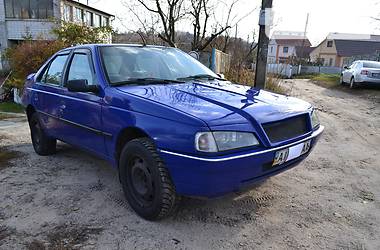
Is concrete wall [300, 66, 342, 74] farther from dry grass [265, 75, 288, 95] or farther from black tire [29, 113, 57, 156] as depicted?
black tire [29, 113, 57, 156]

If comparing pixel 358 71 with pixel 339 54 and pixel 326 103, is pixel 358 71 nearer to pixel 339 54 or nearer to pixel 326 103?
pixel 326 103

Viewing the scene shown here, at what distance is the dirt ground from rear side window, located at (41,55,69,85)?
1.19 m

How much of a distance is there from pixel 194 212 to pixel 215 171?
0.93m

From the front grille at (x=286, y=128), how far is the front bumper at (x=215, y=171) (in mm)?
144

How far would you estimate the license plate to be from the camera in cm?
275

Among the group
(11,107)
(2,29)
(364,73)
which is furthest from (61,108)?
(2,29)

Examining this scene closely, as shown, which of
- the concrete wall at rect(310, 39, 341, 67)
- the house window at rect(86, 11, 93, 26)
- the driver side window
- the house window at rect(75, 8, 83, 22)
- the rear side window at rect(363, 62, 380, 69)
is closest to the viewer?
the driver side window

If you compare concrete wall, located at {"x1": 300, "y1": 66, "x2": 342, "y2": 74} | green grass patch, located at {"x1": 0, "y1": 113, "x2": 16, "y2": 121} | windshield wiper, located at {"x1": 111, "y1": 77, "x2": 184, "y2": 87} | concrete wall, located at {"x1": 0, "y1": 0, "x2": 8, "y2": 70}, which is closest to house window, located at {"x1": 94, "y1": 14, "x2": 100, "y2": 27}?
concrete wall, located at {"x1": 0, "y1": 0, "x2": 8, "y2": 70}

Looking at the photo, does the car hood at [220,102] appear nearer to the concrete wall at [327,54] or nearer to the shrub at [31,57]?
the shrub at [31,57]

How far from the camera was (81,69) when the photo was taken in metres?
3.86

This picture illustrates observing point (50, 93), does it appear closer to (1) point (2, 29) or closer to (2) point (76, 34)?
(2) point (76, 34)

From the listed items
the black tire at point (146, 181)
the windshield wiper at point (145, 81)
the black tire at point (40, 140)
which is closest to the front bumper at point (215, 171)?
the black tire at point (146, 181)

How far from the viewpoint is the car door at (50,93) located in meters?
4.24

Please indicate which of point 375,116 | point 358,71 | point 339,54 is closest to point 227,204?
point 375,116
